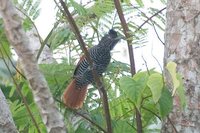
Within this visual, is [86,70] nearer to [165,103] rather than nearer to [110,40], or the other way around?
[110,40]

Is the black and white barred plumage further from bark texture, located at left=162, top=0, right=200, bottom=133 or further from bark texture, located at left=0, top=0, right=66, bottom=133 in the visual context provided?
bark texture, located at left=0, top=0, right=66, bottom=133

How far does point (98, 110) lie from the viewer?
138 cm

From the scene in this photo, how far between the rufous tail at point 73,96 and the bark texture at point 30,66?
52 centimetres

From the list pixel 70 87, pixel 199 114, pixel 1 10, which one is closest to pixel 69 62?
pixel 70 87

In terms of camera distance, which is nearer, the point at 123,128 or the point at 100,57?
the point at 123,128

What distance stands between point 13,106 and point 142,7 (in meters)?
0.46

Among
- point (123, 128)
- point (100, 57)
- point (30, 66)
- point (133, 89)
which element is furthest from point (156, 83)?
point (100, 57)

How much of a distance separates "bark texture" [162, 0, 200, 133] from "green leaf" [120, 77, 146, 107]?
227mm

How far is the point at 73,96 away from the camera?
1.43m

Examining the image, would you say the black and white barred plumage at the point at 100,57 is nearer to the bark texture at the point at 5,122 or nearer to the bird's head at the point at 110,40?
the bird's head at the point at 110,40

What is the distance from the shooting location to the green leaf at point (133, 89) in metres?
0.96

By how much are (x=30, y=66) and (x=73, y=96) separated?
1.93 ft

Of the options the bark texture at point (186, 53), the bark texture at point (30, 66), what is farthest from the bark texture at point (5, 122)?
the bark texture at point (186, 53)

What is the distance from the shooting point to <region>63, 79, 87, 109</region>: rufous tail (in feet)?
4.67
